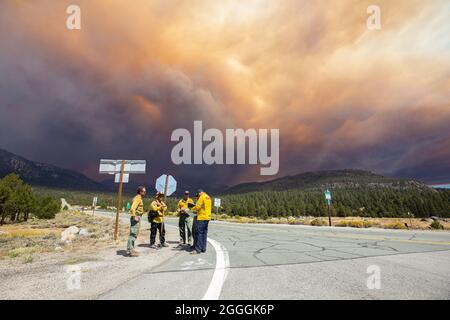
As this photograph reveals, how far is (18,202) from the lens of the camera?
36562 millimetres

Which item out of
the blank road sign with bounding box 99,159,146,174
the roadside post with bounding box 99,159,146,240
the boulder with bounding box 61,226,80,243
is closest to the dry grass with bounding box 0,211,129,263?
Result: the boulder with bounding box 61,226,80,243

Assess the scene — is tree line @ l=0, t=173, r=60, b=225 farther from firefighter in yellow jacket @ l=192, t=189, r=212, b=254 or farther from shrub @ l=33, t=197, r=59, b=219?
firefighter in yellow jacket @ l=192, t=189, r=212, b=254

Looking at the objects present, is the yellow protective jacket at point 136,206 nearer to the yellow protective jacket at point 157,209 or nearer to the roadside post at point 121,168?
the yellow protective jacket at point 157,209

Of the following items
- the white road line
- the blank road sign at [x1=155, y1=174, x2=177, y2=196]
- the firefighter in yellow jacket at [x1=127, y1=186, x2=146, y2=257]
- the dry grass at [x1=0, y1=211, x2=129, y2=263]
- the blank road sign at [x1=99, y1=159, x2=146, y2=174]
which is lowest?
the dry grass at [x1=0, y1=211, x2=129, y2=263]

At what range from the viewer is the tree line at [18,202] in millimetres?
34281

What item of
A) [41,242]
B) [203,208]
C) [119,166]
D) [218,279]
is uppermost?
[119,166]

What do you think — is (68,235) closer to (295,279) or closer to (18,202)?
(295,279)

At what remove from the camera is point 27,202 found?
39.4 meters

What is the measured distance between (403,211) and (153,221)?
121341 millimetres

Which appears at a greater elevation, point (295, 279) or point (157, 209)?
point (157, 209)

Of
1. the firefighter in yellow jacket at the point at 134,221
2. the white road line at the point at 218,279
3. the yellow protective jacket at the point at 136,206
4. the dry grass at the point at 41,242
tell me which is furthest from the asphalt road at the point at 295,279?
the dry grass at the point at 41,242

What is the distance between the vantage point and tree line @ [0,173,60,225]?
1350 inches

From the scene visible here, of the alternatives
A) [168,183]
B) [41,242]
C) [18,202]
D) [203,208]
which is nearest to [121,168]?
[168,183]
